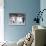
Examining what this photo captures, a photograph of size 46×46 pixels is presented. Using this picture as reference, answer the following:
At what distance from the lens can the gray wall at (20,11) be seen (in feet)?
17.5

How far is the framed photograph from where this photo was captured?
537 centimetres

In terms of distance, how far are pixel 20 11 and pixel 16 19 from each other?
1.17 feet

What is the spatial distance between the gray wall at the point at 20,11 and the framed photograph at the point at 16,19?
12 cm

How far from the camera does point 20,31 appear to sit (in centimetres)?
543

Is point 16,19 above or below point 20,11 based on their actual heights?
below

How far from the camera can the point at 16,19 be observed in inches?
213

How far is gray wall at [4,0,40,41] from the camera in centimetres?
534

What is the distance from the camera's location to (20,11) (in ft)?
17.6

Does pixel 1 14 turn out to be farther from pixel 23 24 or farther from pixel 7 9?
pixel 23 24

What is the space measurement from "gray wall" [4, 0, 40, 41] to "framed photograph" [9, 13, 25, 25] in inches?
4.8

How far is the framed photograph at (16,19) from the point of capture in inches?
211

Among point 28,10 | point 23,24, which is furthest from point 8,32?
point 28,10

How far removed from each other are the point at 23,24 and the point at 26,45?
2.21 meters

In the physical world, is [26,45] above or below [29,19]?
below
